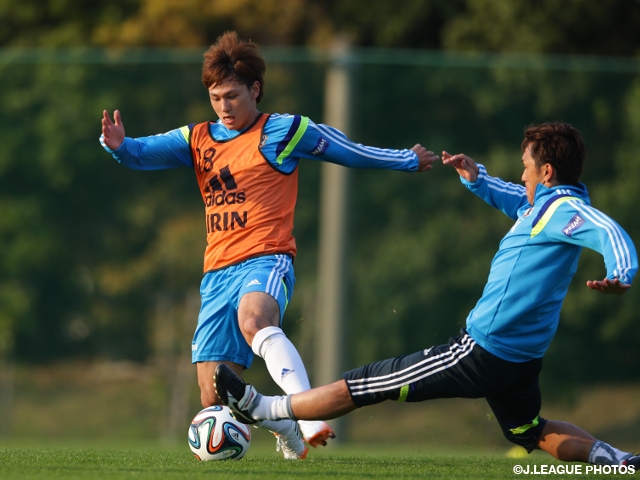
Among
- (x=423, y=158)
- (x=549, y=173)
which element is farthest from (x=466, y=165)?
(x=549, y=173)

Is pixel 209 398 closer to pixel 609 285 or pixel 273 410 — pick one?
pixel 273 410

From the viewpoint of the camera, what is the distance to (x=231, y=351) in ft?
17.0

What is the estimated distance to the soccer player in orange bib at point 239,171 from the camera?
515cm

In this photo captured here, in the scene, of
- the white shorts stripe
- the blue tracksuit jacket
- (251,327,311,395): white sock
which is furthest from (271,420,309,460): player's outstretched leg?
the blue tracksuit jacket

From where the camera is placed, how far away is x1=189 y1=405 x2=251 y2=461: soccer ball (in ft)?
16.3

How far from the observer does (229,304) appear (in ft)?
16.8

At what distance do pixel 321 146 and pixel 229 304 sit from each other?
3.36ft

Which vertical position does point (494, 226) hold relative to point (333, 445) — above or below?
above

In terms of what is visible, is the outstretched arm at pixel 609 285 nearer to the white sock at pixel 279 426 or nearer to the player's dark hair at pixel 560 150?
the player's dark hair at pixel 560 150

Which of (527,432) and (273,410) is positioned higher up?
(273,410)

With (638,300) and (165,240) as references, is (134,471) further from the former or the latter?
(638,300)

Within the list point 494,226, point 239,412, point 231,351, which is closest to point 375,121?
point 494,226

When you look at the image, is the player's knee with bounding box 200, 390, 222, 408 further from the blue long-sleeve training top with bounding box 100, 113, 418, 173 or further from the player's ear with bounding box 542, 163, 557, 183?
the player's ear with bounding box 542, 163, 557, 183

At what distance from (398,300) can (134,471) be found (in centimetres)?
544
